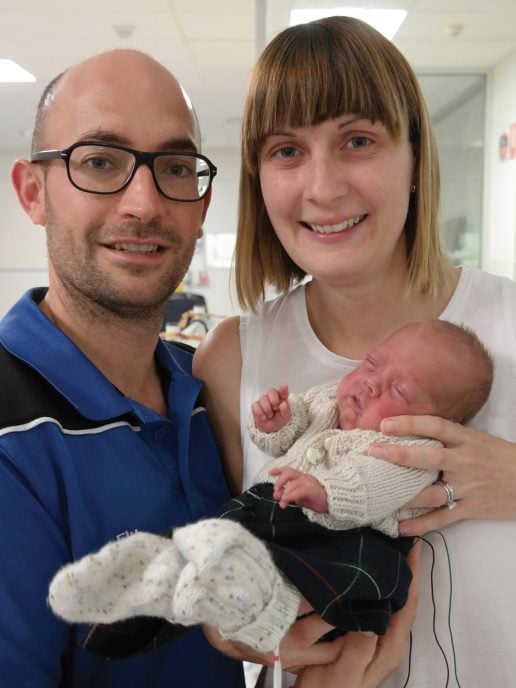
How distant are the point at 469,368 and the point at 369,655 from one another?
1.75ft

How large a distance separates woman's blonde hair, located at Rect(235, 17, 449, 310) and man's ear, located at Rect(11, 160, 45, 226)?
0.44m

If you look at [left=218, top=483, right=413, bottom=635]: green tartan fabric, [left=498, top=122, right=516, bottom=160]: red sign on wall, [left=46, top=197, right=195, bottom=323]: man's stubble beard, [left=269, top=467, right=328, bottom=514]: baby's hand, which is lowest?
[left=218, top=483, right=413, bottom=635]: green tartan fabric

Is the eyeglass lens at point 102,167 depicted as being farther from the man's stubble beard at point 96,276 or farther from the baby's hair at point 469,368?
the baby's hair at point 469,368

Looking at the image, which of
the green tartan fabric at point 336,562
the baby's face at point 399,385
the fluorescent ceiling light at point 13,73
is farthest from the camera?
the fluorescent ceiling light at point 13,73

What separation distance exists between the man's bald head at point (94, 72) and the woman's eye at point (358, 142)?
401 mm

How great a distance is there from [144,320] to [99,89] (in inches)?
18.3

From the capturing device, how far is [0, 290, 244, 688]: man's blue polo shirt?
1.01 meters

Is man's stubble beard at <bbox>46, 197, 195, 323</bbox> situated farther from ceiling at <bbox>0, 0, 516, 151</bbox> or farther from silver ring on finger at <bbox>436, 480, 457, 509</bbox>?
ceiling at <bbox>0, 0, 516, 151</bbox>

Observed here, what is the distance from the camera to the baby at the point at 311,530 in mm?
823

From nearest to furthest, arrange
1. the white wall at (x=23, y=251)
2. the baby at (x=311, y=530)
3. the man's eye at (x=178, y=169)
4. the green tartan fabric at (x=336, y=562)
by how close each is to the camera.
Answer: the baby at (x=311, y=530), the green tartan fabric at (x=336, y=562), the man's eye at (x=178, y=169), the white wall at (x=23, y=251)

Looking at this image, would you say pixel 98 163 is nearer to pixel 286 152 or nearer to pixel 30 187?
pixel 30 187

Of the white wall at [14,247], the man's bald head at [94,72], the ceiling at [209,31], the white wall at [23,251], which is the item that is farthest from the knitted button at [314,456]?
the white wall at [14,247]

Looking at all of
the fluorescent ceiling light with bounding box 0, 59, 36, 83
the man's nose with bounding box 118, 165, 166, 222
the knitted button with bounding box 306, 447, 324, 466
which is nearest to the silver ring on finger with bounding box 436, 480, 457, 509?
the knitted button with bounding box 306, 447, 324, 466

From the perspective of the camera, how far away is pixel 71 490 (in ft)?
3.54
